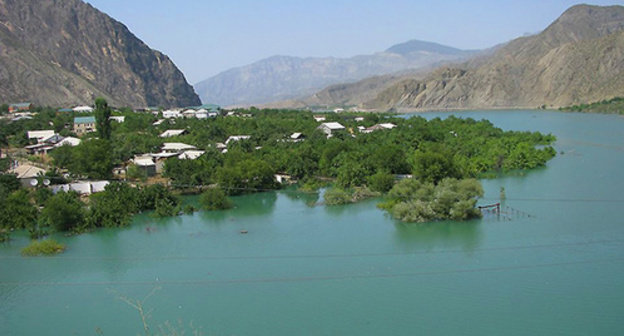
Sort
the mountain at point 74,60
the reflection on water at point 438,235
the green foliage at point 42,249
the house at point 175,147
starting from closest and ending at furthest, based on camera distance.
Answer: the reflection on water at point 438,235, the green foliage at point 42,249, the house at point 175,147, the mountain at point 74,60

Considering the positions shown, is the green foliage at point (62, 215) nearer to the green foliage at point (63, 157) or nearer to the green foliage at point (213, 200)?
the green foliage at point (213, 200)

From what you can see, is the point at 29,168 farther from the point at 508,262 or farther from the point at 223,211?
the point at 508,262

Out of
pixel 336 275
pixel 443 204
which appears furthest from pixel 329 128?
pixel 336 275

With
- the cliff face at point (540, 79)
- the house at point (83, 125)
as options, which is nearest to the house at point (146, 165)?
the house at point (83, 125)

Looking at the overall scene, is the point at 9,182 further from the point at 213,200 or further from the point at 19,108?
the point at 19,108

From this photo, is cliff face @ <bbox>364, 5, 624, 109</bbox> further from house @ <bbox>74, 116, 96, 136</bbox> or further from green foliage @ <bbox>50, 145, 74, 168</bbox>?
green foliage @ <bbox>50, 145, 74, 168</bbox>

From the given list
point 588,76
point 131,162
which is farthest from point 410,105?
point 131,162
